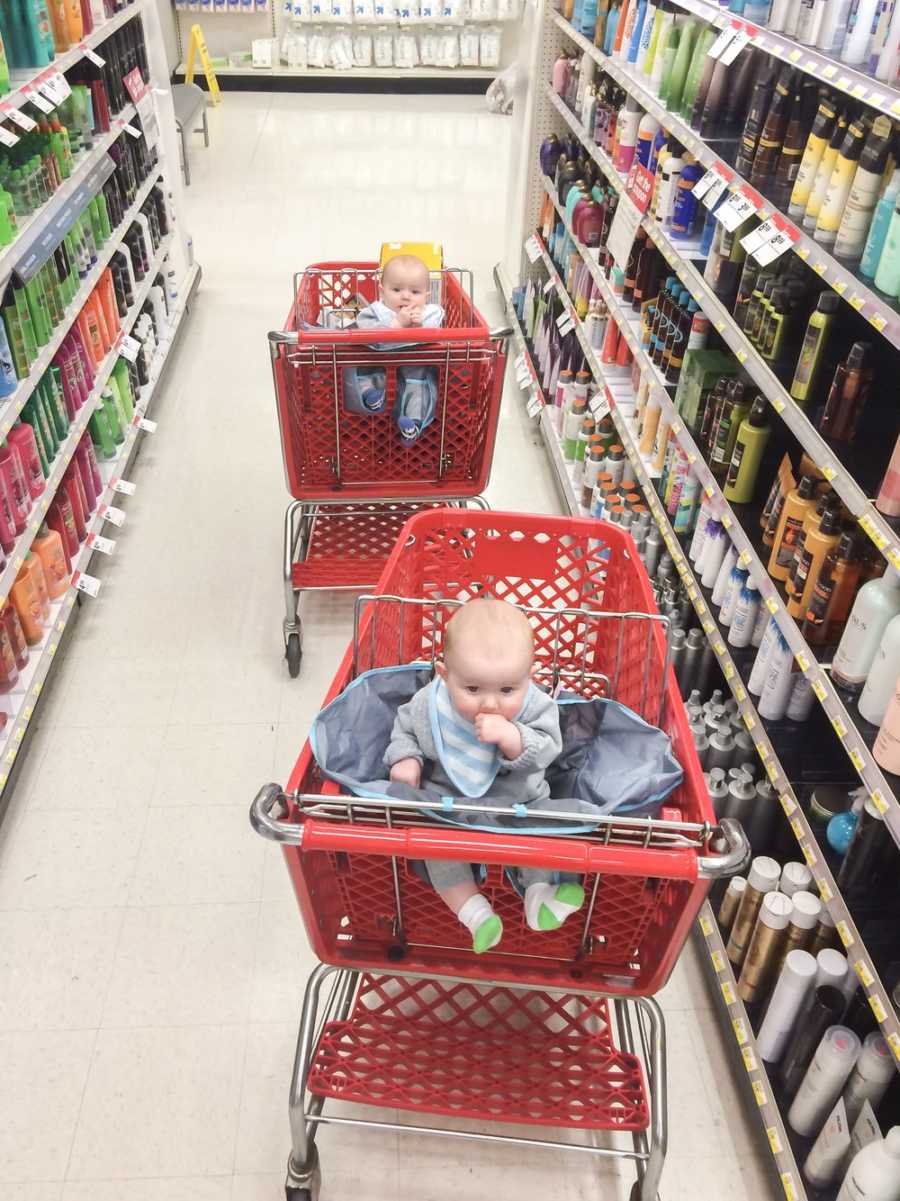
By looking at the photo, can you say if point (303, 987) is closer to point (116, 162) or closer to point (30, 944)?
point (30, 944)

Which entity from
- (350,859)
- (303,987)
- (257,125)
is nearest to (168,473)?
(303,987)

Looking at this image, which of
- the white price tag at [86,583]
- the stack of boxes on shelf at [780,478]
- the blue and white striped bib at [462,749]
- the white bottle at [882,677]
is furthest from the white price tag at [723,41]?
the white price tag at [86,583]

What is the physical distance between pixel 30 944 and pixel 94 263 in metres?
2.63

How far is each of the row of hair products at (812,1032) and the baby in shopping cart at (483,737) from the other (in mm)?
600

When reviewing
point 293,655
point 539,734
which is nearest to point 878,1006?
point 539,734

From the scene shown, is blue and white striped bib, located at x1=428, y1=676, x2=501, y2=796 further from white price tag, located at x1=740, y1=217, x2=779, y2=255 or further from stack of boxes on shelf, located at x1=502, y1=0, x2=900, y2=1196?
white price tag, located at x1=740, y1=217, x2=779, y2=255

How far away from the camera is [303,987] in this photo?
241 cm

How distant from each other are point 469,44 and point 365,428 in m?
9.78

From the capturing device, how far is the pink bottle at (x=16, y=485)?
287 centimetres

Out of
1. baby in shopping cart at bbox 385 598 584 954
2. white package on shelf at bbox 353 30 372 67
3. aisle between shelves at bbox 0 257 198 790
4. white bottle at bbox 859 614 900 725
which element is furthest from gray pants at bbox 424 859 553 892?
white package on shelf at bbox 353 30 372 67

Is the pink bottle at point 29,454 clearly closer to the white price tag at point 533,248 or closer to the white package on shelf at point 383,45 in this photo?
the white price tag at point 533,248

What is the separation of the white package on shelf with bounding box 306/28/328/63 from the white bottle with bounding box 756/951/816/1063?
1145 cm

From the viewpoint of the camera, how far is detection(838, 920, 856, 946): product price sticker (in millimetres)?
1807

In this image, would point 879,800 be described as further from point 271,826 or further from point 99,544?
point 99,544
